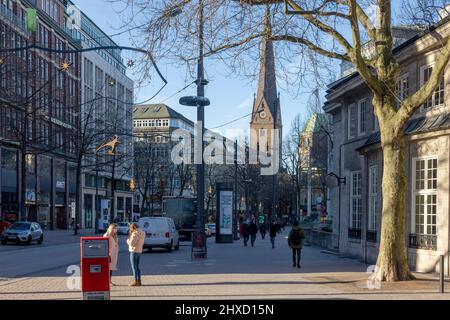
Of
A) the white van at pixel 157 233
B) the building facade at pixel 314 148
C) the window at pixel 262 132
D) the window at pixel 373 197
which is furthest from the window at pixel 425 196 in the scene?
the window at pixel 262 132

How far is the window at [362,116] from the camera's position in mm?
24781

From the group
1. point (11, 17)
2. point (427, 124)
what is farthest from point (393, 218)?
point (11, 17)

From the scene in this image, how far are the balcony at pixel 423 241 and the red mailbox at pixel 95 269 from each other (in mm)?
10741

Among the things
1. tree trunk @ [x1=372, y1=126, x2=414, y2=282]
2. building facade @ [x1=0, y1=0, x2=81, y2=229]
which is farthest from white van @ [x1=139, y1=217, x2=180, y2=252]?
tree trunk @ [x1=372, y1=126, x2=414, y2=282]

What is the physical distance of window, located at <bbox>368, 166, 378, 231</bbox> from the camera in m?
22.7

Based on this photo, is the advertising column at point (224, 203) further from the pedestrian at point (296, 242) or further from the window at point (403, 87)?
the window at point (403, 87)

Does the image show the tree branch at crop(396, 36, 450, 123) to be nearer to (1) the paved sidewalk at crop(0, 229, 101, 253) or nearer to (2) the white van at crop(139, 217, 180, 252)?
(2) the white van at crop(139, 217, 180, 252)

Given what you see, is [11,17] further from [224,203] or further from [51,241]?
[224,203]

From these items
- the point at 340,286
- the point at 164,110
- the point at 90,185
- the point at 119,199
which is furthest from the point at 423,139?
the point at 164,110

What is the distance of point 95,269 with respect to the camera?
37.9 feet

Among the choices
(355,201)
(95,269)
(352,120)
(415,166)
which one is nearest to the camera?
(95,269)

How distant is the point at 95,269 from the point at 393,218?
7473 millimetres
